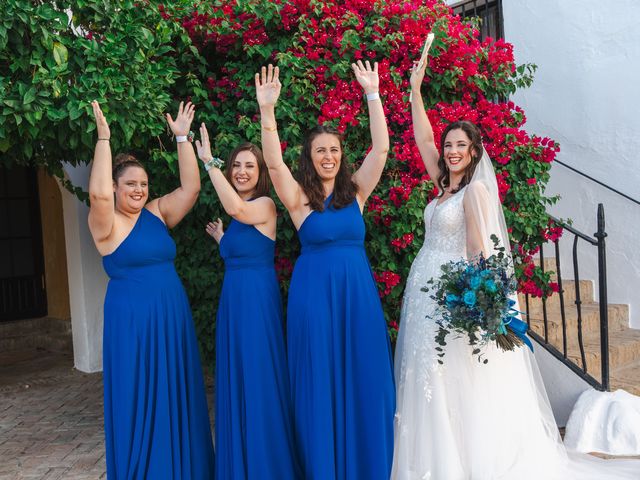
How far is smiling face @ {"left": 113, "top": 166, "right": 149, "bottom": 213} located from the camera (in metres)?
3.69

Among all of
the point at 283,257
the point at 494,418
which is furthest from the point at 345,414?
the point at 283,257

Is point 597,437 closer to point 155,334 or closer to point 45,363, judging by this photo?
point 155,334

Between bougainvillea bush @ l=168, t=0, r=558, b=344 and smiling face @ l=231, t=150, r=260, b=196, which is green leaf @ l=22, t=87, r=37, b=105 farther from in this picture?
bougainvillea bush @ l=168, t=0, r=558, b=344

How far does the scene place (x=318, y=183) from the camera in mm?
3686

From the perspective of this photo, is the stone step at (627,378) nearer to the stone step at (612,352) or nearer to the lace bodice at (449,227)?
the stone step at (612,352)

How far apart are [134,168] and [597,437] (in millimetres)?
3689

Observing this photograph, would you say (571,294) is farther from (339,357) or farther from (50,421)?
(50,421)

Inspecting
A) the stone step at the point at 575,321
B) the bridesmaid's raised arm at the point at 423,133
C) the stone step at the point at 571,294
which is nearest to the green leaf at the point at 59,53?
the bridesmaid's raised arm at the point at 423,133

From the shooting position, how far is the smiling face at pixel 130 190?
3.69 m

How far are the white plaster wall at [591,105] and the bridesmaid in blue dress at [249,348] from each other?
4.12 metres

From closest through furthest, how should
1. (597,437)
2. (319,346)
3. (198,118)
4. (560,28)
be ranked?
(319,346) < (597,437) < (198,118) < (560,28)

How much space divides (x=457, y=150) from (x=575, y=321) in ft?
9.48

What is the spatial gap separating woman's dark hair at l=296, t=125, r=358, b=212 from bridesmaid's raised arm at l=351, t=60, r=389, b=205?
8 centimetres

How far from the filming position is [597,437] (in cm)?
454
